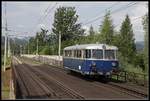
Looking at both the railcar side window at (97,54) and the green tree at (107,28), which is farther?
the green tree at (107,28)

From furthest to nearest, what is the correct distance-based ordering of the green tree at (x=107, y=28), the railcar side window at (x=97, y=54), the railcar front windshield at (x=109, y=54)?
the green tree at (x=107, y=28)
the railcar front windshield at (x=109, y=54)
the railcar side window at (x=97, y=54)

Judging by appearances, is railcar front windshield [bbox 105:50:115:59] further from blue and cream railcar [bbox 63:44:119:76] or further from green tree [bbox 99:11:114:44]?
green tree [bbox 99:11:114:44]

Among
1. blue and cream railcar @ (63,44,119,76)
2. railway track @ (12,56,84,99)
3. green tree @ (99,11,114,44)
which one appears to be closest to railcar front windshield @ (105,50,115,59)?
blue and cream railcar @ (63,44,119,76)

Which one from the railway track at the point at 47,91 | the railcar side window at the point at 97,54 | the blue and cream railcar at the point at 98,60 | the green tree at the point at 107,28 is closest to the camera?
the railway track at the point at 47,91

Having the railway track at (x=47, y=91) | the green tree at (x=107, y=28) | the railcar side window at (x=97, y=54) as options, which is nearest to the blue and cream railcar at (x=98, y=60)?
the railcar side window at (x=97, y=54)

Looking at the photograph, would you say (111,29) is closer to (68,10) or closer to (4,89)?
(68,10)

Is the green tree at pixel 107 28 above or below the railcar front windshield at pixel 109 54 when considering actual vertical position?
above

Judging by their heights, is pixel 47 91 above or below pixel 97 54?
below

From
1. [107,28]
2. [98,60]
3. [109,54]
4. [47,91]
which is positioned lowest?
[47,91]

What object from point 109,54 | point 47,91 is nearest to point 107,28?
point 109,54

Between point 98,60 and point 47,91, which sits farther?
point 98,60

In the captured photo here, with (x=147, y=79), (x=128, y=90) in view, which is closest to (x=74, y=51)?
(x=147, y=79)

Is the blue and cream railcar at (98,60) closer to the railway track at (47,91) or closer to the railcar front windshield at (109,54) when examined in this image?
the railcar front windshield at (109,54)

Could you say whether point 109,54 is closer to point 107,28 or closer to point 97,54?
point 97,54
